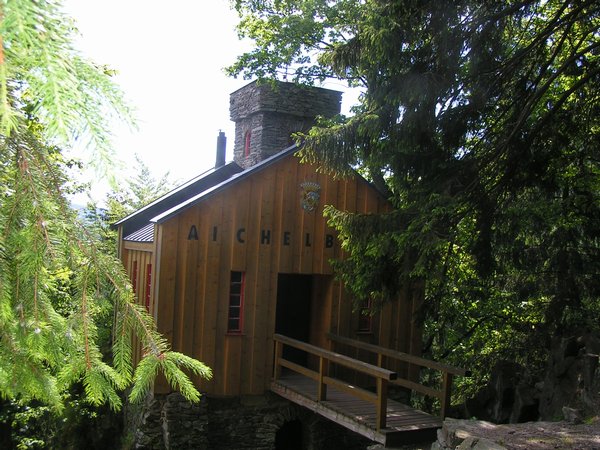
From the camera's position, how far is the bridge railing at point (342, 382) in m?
7.97

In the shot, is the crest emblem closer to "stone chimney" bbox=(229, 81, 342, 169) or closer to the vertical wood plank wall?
the vertical wood plank wall

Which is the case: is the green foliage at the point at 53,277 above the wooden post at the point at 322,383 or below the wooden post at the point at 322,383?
above

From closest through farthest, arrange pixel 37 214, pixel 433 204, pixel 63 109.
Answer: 1. pixel 63 109
2. pixel 37 214
3. pixel 433 204

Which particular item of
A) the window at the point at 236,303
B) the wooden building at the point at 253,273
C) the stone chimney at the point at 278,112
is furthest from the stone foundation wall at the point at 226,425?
the stone chimney at the point at 278,112

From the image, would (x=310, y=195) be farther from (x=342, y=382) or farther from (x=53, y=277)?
(x=53, y=277)

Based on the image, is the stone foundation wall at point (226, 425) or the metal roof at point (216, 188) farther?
the stone foundation wall at point (226, 425)

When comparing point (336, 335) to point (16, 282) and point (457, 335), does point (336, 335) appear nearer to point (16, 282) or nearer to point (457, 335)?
point (457, 335)

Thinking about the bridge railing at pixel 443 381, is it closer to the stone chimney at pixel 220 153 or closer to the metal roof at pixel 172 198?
the metal roof at pixel 172 198

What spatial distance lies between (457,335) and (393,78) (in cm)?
1062

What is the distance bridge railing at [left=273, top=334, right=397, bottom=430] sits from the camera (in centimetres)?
797

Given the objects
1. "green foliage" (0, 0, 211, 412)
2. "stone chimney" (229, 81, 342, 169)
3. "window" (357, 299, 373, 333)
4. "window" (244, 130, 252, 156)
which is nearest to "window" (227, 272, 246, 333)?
"window" (357, 299, 373, 333)

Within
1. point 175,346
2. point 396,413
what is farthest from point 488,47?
point 175,346

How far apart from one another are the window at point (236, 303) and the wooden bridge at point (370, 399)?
807 millimetres

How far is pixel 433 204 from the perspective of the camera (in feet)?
26.6
